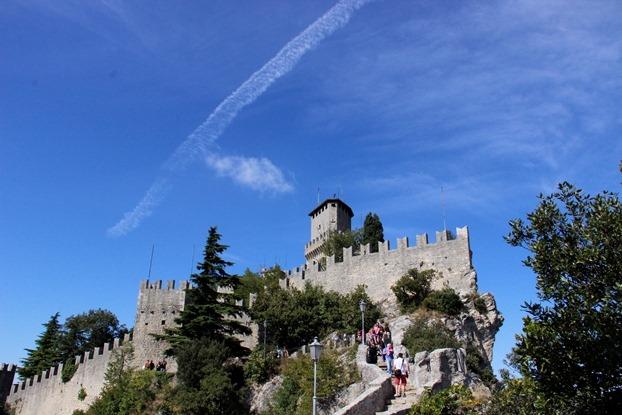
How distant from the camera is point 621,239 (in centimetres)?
1268

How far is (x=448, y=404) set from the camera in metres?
15.7

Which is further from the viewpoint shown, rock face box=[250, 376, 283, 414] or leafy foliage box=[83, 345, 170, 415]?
leafy foliage box=[83, 345, 170, 415]

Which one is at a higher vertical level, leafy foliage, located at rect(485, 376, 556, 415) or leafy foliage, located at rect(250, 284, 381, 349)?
leafy foliage, located at rect(250, 284, 381, 349)

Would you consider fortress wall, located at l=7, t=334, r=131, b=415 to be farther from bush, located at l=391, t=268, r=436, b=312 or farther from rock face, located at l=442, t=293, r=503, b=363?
rock face, located at l=442, t=293, r=503, b=363

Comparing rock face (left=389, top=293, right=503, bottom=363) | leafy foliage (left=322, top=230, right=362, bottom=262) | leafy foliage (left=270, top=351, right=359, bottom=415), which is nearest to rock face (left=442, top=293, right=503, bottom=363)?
rock face (left=389, top=293, right=503, bottom=363)

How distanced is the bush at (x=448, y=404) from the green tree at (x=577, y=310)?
2.31 metres

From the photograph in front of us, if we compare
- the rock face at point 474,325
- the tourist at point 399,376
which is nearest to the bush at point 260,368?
the rock face at point 474,325

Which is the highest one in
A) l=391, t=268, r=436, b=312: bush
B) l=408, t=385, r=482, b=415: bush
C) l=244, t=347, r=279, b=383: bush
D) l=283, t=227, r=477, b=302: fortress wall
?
l=283, t=227, r=477, b=302: fortress wall

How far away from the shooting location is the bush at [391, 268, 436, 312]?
112 feet

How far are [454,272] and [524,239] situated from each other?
2032cm

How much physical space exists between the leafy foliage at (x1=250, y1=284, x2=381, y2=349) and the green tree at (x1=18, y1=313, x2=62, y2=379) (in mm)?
23593

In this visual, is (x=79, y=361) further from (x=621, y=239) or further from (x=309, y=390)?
(x=621, y=239)

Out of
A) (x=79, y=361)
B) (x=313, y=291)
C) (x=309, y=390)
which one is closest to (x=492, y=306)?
(x=313, y=291)

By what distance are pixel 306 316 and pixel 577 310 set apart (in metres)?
23.3
